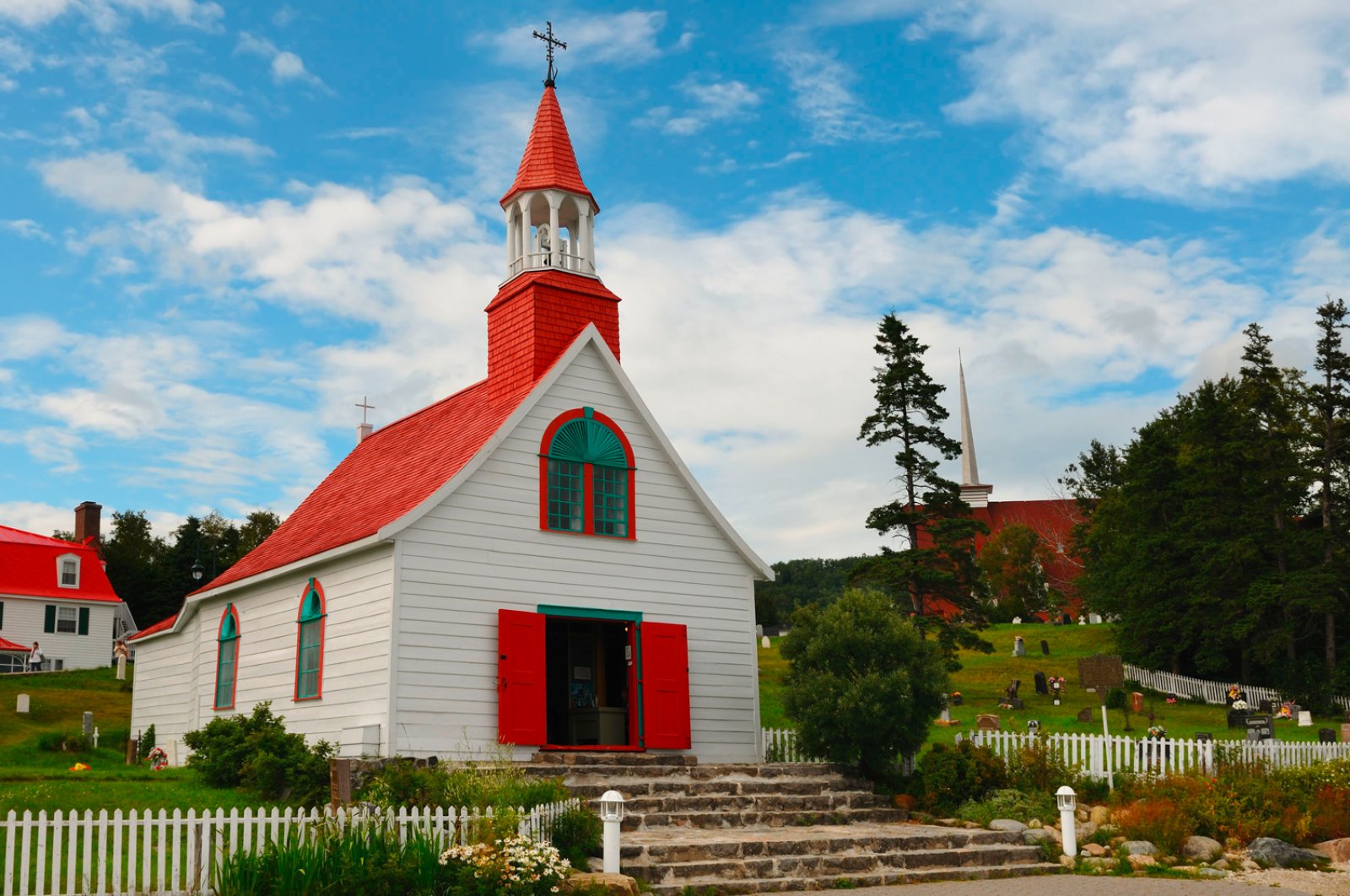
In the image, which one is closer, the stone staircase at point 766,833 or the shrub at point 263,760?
the stone staircase at point 766,833

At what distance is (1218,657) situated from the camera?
45.2 meters

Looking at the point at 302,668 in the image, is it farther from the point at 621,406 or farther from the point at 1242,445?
the point at 1242,445

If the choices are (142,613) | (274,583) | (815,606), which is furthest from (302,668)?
(142,613)

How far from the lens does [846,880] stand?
15.4 metres

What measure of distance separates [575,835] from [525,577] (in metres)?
6.56

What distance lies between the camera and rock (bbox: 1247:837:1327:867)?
55.7ft

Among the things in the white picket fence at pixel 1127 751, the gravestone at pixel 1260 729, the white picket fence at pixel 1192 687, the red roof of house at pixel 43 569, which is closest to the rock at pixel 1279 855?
the white picket fence at pixel 1127 751

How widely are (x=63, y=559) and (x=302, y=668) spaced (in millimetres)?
38223

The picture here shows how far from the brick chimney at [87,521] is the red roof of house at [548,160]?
44.8m

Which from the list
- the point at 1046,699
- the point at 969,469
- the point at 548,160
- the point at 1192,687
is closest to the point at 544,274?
the point at 548,160

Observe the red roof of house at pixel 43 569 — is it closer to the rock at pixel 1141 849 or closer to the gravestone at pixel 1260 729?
the gravestone at pixel 1260 729

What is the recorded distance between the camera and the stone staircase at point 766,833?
15.2m

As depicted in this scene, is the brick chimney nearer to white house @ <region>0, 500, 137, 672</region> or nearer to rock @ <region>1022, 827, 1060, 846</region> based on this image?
white house @ <region>0, 500, 137, 672</region>

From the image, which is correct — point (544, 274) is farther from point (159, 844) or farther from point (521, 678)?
point (159, 844)
